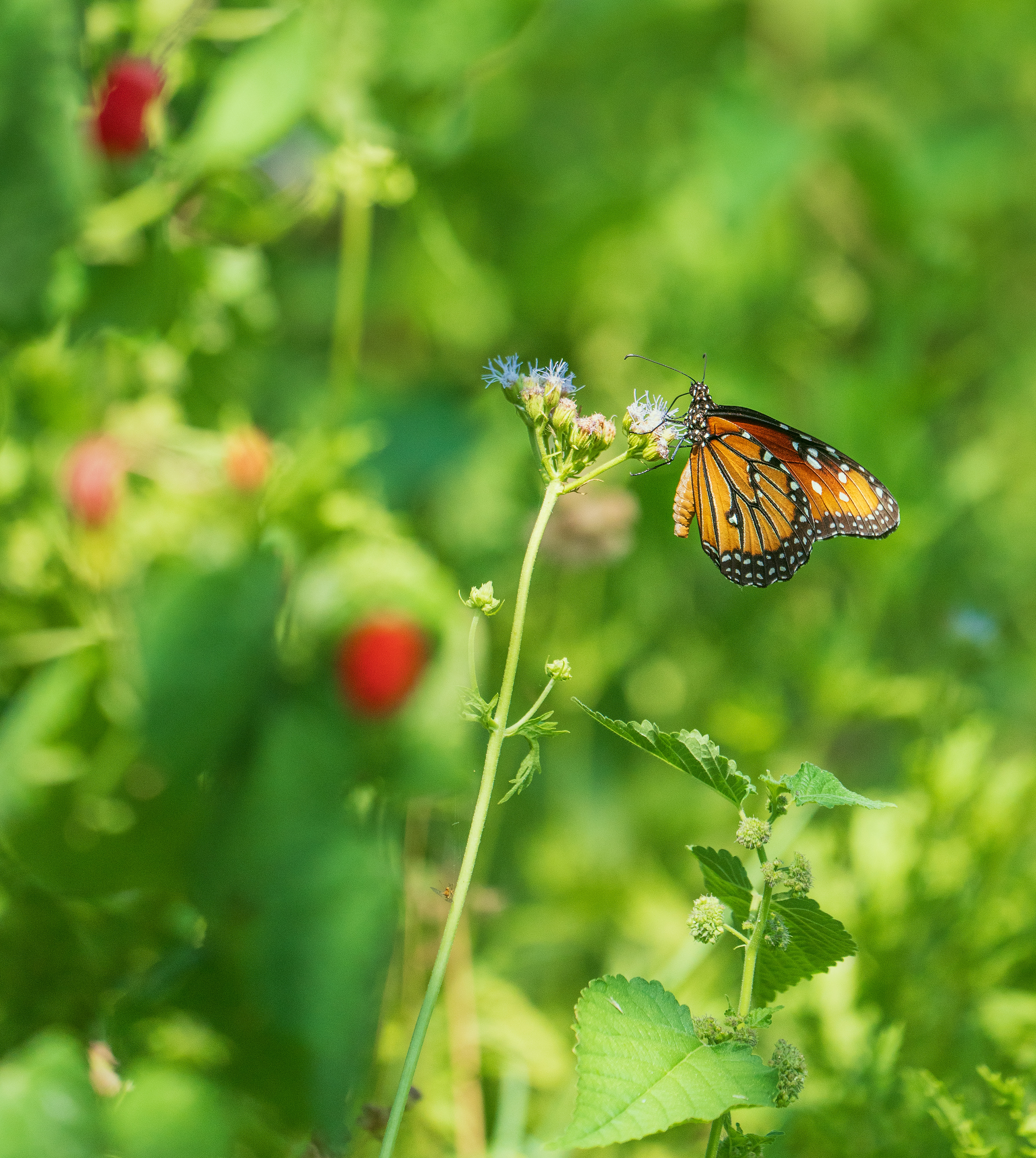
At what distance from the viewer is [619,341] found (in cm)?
129

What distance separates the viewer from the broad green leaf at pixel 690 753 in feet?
1.10

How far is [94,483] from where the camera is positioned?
771 millimetres

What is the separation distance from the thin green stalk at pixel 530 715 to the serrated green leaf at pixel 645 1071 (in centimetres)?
9

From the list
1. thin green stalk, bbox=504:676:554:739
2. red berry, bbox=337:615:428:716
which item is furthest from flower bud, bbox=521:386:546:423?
red berry, bbox=337:615:428:716

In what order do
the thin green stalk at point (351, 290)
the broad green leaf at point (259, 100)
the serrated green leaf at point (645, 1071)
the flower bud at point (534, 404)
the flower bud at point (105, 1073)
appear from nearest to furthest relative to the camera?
the serrated green leaf at point (645, 1071)
the flower bud at point (534, 404)
the flower bud at point (105, 1073)
the broad green leaf at point (259, 100)
the thin green stalk at point (351, 290)

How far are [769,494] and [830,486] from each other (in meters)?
0.05

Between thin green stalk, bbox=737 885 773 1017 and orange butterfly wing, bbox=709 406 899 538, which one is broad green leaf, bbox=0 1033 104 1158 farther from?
orange butterfly wing, bbox=709 406 899 538

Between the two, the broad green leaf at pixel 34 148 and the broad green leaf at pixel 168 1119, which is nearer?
the broad green leaf at pixel 168 1119

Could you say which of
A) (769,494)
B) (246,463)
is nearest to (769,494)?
(769,494)

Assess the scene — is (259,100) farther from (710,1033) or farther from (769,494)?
(710,1033)

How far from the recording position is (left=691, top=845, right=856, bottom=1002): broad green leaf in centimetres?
37

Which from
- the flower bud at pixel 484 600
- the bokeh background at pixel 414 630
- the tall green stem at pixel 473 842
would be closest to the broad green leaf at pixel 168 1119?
the bokeh background at pixel 414 630

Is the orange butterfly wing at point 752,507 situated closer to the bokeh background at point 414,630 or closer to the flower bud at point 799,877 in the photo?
the bokeh background at point 414,630

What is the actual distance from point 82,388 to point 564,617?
1.63 feet
